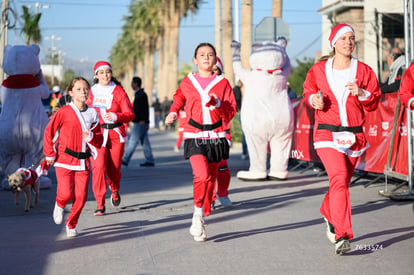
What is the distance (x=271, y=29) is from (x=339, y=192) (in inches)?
435

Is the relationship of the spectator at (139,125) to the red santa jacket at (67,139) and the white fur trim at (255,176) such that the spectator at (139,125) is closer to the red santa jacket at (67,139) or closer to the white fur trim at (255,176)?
the white fur trim at (255,176)

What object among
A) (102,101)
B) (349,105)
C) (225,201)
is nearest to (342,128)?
(349,105)

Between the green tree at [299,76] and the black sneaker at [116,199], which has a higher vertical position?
the green tree at [299,76]

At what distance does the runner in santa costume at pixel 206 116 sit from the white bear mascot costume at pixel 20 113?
489 centimetres

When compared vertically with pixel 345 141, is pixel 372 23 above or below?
above

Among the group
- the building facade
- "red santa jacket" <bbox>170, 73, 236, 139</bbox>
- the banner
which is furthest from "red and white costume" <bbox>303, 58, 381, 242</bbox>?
the building facade

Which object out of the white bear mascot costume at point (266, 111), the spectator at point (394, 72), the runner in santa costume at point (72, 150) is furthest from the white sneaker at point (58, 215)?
the spectator at point (394, 72)

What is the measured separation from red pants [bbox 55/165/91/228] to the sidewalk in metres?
0.24

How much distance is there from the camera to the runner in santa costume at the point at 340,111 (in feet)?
21.2

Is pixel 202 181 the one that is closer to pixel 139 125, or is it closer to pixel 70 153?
pixel 70 153

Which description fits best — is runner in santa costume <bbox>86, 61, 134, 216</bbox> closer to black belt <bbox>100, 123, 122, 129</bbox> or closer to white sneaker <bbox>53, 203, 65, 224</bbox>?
black belt <bbox>100, 123, 122, 129</bbox>

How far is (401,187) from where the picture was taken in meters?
11.0

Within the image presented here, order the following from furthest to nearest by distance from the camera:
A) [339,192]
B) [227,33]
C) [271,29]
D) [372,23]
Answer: [372,23] < [227,33] < [271,29] < [339,192]

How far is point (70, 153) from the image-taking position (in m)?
7.58
